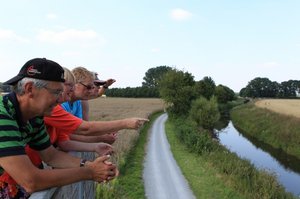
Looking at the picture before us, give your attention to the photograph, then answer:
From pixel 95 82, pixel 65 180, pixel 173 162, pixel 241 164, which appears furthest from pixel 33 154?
pixel 173 162

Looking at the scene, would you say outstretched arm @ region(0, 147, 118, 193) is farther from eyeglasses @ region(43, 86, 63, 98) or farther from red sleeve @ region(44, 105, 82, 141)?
red sleeve @ region(44, 105, 82, 141)

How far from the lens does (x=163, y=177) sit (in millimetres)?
15727

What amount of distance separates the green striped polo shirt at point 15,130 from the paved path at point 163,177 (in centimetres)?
1011

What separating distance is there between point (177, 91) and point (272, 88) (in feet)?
339

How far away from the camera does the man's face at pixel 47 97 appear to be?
8.63 feet

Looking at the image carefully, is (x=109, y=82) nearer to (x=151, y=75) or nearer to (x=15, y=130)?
(x=15, y=130)

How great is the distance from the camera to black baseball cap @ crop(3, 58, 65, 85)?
2.63m

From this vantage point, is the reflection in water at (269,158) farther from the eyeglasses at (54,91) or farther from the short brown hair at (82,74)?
the eyeglasses at (54,91)

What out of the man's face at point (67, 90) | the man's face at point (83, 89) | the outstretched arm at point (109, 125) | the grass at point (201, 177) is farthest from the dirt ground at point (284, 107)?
the man's face at point (67, 90)

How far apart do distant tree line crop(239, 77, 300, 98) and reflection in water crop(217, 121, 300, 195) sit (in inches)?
3867

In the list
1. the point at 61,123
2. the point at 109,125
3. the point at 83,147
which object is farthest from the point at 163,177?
the point at 61,123

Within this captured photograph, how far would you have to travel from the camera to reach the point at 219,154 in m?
19.8

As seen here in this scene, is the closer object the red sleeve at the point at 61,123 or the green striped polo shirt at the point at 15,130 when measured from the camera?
the green striped polo shirt at the point at 15,130

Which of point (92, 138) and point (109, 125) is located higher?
point (109, 125)
